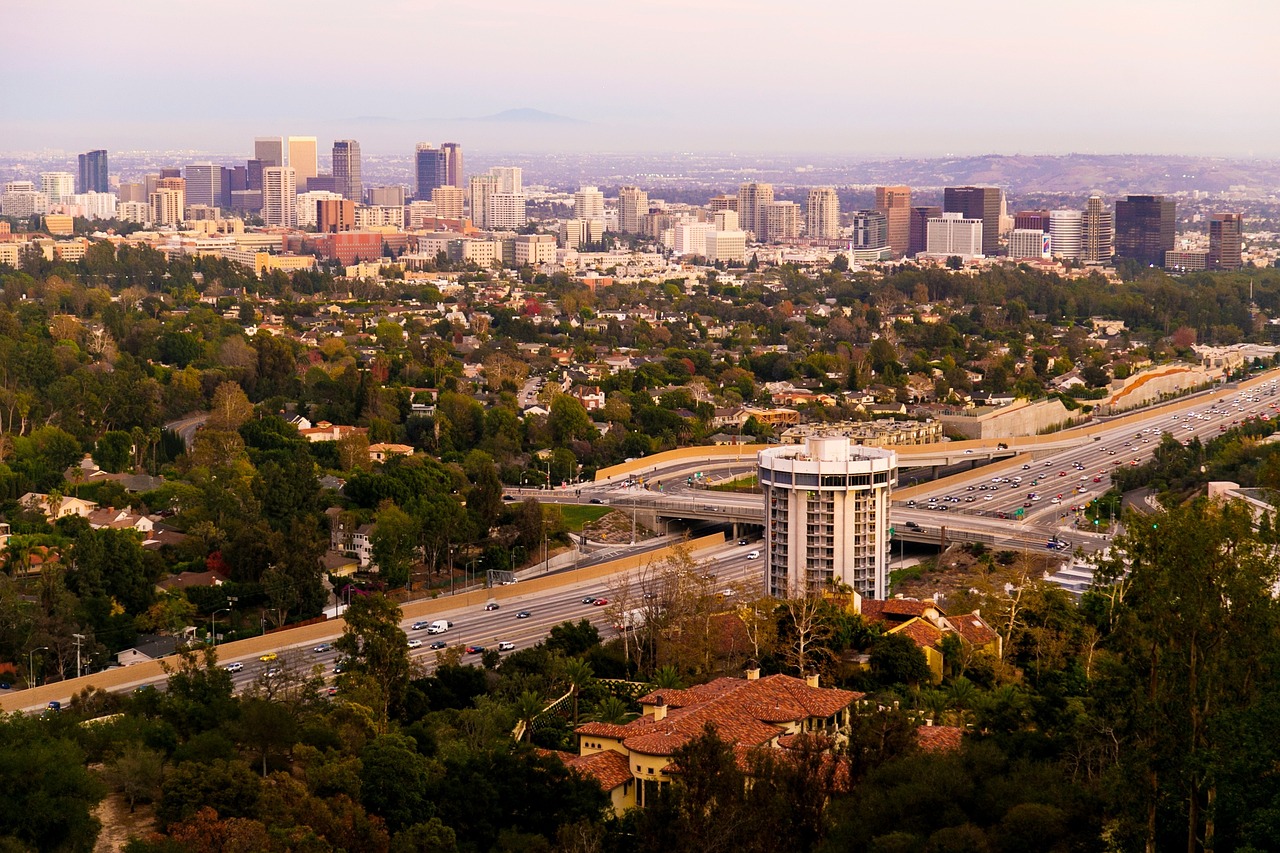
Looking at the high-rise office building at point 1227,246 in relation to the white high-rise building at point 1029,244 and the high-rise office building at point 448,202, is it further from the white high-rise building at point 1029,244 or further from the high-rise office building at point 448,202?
the high-rise office building at point 448,202

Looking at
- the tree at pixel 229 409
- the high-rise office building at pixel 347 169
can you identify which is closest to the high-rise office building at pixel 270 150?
the high-rise office building at pixel 347 169

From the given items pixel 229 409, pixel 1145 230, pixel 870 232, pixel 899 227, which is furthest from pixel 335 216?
pixel 229 409

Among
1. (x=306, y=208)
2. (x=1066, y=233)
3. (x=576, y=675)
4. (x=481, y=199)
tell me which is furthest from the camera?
(x=481, y=199)

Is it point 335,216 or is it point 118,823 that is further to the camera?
point 335,216

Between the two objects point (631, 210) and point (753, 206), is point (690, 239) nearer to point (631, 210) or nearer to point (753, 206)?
point (753, 206)

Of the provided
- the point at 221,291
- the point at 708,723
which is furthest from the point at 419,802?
the point at 221,291

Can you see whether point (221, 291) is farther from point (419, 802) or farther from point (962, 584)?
point (419, 802)

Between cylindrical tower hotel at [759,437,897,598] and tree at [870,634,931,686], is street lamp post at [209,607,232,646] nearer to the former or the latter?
cylindrical tower hotel at [759,437,897,598]
